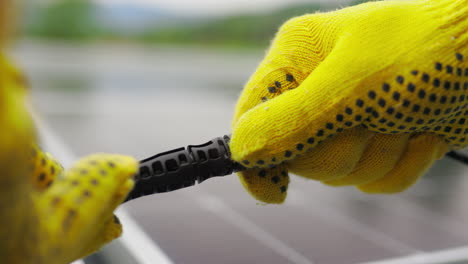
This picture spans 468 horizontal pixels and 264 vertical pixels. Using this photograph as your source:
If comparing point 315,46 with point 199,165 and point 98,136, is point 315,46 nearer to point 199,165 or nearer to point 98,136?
point 199,165

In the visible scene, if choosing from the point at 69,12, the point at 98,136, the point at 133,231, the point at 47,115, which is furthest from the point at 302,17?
the point at 69,12

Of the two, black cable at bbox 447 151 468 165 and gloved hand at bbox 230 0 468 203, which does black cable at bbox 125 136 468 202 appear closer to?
gloved hand at bbox 230 0 468 203

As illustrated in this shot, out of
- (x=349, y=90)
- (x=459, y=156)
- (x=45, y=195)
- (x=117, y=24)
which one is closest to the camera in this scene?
(x=45, y=195)

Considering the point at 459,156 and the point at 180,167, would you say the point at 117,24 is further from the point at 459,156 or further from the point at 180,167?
the point at 180,167

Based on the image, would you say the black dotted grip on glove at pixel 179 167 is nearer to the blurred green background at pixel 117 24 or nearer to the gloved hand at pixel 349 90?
the gloved hand at pixel 349 90

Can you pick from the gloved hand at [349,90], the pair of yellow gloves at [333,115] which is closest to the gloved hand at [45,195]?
the pair of yellow gloves at [333,115]

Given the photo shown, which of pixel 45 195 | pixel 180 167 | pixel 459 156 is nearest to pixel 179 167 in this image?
pixel 180 167
